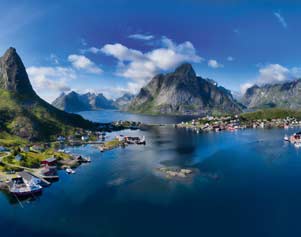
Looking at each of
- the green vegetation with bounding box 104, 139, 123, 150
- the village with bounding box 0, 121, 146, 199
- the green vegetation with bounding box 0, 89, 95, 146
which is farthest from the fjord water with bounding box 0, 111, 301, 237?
the green vegetation with bounding box 0, 89, 95, 146

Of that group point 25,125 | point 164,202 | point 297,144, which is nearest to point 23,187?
point 164,202

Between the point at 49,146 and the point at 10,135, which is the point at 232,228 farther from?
the point at 10,135

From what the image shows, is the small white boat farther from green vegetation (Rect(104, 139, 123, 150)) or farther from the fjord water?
green vegetation (Rect(104, 139, 123, 150))

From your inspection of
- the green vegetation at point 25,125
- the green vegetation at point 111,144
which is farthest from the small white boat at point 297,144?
the green vegetation at point 25,125

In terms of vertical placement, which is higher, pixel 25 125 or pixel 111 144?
pixel 25 125

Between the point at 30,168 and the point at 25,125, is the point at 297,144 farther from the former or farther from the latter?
the point at 25,125

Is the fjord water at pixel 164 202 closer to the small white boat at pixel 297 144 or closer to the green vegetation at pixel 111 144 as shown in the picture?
the green vegetation at pixel 111 144
